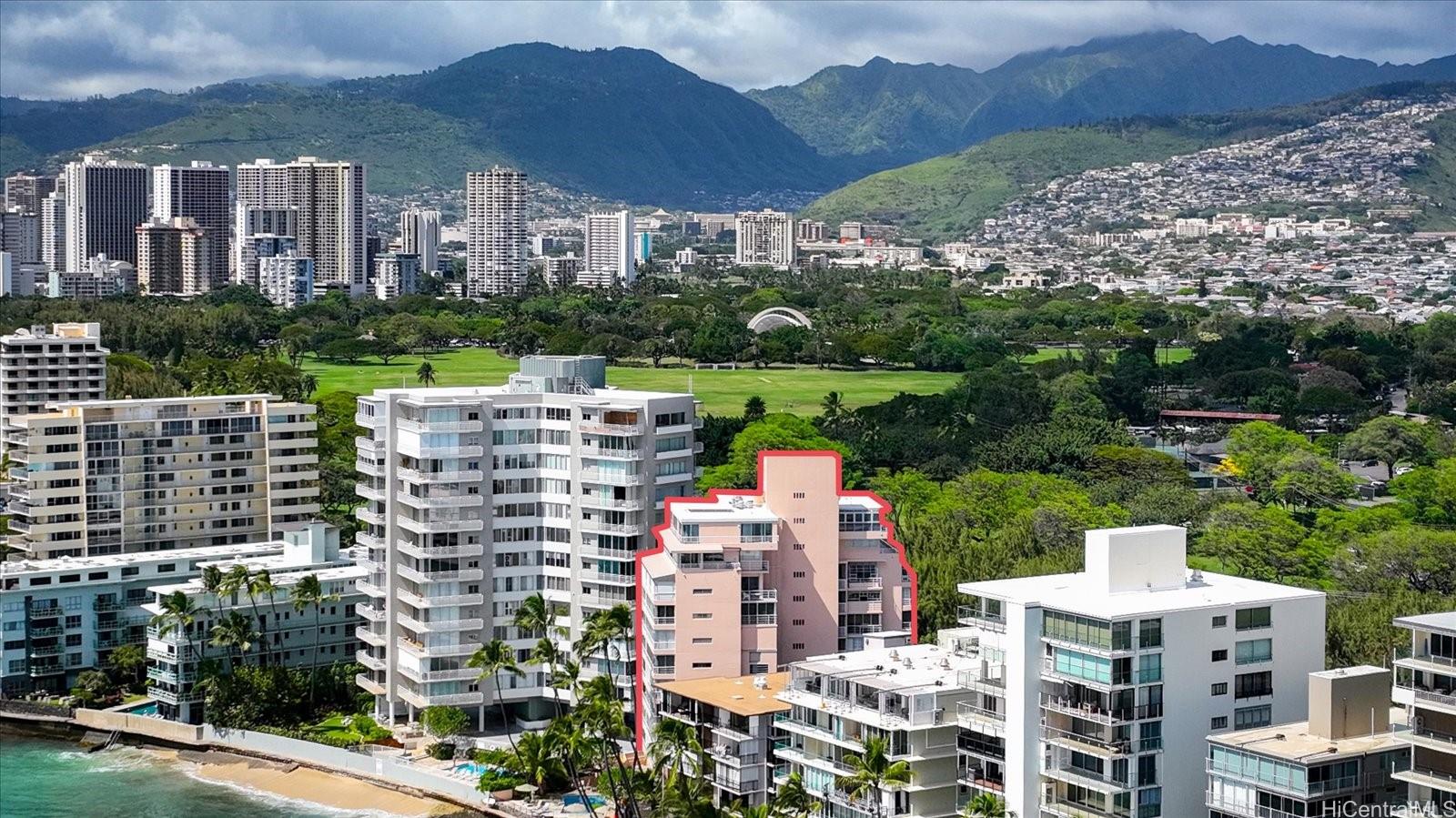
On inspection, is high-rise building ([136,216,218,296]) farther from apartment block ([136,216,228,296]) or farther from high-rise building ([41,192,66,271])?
high-rise building ([41,192,66,271])

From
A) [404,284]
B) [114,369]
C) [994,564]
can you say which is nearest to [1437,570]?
[994,564]

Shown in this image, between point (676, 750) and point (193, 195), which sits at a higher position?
point (193, 195)

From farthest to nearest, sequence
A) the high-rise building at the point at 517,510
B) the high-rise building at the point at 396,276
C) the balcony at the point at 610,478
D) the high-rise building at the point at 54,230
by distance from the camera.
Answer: the high-rise building at the point at 54,230 < the high-rise building at the point at 396,276 < the high-rise building at the point at 517,510 < the balcony at the point at 610,478

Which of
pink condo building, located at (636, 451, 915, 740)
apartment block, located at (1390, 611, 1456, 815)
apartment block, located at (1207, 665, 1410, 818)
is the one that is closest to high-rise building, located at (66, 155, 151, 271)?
pink condo building, located at (636, 451, 915, 740)

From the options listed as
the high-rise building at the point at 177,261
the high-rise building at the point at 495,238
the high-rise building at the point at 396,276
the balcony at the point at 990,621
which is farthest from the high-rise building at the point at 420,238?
the balcony at the point at 990,621

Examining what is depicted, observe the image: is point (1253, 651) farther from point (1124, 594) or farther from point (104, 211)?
point (104, 211)

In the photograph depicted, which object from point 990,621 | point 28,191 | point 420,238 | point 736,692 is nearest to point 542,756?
point 736,692

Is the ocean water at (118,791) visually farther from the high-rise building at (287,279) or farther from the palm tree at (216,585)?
the high-rise building at (287,279)
